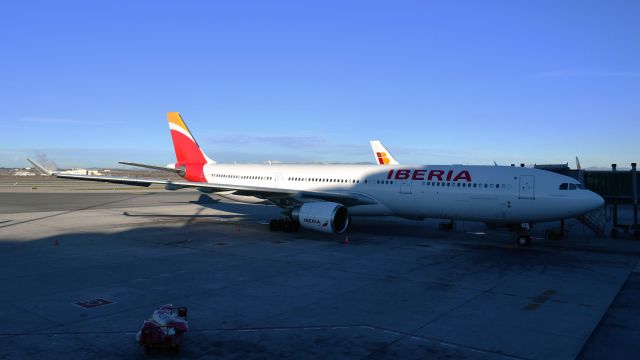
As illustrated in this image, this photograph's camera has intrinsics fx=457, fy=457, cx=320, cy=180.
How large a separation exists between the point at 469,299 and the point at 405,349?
3.72 metres

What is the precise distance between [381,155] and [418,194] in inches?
1161

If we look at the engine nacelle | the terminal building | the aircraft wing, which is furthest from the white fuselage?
the terminal building

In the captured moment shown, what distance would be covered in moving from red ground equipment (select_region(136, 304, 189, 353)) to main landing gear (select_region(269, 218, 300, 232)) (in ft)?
48.7

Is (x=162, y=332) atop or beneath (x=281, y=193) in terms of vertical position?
beneath

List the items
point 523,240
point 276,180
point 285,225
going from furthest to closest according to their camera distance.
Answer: point 276,180 → point 285,225 → point 523,240

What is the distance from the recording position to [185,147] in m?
31.8

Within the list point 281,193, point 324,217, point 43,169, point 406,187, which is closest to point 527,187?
point 406,187

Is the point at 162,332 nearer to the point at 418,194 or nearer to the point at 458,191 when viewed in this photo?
the point at 458,191

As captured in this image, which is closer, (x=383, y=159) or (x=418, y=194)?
(x=418, y=194)

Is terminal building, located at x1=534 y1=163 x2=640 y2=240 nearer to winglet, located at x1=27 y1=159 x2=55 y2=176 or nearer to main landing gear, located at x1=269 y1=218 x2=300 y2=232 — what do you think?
main landing gear, located at x1=269 y1=218 x2=300 y2=232

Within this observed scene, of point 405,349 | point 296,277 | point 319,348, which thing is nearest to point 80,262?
point 296,277

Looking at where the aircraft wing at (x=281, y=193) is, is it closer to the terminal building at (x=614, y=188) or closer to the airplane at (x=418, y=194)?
the airplane at (x=418, y=194)

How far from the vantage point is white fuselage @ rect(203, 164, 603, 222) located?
59.0 ft

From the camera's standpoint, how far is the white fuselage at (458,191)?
18.0 m
